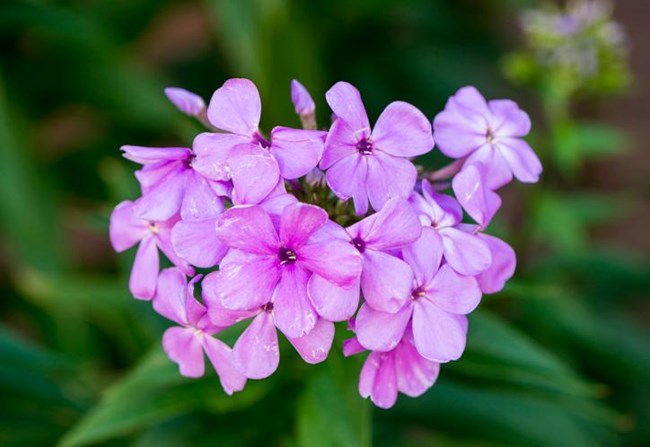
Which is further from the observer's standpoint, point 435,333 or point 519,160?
point 519,160

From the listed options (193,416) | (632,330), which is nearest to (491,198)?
(193,416)

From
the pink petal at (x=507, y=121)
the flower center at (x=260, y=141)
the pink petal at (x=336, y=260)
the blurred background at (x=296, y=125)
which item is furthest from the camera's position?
the blurred background at (x=296, y=125)

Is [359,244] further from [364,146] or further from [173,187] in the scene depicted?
[173,187]

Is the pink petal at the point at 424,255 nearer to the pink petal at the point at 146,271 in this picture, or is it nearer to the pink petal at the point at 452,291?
the pink petal at the point at 452,291

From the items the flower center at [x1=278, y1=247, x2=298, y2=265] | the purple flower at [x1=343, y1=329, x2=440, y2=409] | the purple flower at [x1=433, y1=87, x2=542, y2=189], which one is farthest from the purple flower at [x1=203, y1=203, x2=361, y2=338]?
the purple flower at [x1=433, y1=87, x2=542, y2=189]

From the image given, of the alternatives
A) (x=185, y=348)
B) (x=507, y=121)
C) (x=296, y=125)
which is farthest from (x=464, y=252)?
(x=296, y=125)

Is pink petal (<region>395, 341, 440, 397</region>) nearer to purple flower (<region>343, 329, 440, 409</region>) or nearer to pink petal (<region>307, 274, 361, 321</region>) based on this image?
purple flower (<region>343, 329, 440, 409</region>)

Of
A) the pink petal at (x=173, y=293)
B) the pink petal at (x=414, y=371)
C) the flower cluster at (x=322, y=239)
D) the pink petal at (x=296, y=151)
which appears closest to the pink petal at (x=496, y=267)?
the flower cluster at (x=322, y=239)
